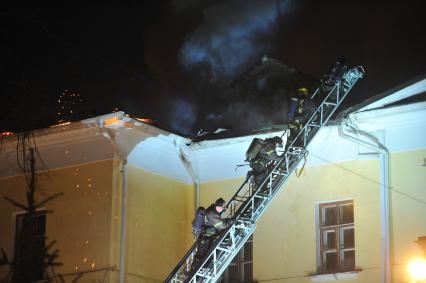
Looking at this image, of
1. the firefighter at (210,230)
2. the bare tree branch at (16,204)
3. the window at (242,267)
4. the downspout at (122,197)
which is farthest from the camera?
the bare tree branch at (16,204)

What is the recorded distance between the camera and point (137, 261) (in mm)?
15688

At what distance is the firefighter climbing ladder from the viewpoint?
1273cm

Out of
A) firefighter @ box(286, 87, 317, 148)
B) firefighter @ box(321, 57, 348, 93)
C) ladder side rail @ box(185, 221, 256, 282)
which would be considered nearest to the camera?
ladder side rail @ box(185, 221, 256, 282)

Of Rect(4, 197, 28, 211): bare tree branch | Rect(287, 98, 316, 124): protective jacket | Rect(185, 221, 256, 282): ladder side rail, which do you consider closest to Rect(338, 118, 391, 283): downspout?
Rect(287, 98, 316, 124): protective jacket

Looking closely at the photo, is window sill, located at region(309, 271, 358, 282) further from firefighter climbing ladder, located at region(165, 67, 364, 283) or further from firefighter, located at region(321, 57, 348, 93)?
firefighter, located at region(321, 57, 348, 93)

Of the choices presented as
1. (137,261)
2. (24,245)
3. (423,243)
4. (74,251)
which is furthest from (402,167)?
(24,245)

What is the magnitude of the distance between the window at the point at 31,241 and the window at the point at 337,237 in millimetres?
5387

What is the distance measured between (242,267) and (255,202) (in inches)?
130

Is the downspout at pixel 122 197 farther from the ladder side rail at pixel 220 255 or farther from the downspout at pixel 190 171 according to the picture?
the ladder side rail at pixel 220 255

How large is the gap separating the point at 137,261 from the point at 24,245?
2436 millimetres

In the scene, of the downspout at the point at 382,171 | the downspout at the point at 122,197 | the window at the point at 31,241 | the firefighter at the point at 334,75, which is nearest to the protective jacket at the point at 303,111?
the firefighter at the point at 334,75

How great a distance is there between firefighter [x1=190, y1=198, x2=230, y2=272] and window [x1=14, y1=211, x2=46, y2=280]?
4331mm

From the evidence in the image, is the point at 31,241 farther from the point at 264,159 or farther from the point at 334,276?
the point at 334,276

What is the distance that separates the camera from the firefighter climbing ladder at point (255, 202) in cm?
1273
